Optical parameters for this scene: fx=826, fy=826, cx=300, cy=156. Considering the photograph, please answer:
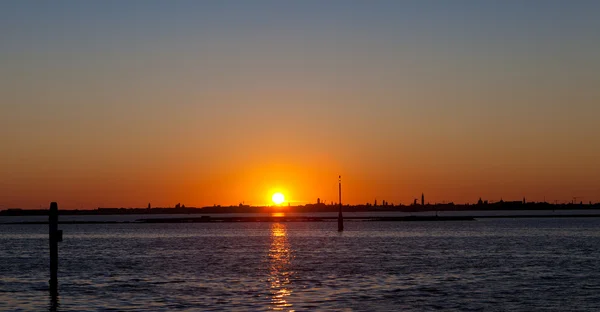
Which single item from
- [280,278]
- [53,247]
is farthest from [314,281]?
[53,247]

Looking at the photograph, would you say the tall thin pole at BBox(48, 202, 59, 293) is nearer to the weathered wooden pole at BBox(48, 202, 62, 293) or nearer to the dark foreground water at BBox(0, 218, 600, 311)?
the weathered wooden pole at BBox(48, 202, 62, 293)

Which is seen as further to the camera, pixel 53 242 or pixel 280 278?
pixel 280 278

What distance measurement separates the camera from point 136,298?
39625mm

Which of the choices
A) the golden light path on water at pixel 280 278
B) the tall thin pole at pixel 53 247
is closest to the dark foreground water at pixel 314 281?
the golden light path on water at pixel 280 278

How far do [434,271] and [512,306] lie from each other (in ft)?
55.0

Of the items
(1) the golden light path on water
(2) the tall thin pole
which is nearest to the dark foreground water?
(1) the golden light path on water

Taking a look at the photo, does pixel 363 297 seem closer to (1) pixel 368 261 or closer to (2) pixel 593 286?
(2) pixel 593 286

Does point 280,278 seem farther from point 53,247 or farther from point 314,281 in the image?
point 53,247

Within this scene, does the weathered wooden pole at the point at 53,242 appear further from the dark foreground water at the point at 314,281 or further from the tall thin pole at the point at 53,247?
the dark foreground water at the point at 314,281

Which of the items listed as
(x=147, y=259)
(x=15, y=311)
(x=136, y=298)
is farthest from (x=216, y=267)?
(x=15, y=311)

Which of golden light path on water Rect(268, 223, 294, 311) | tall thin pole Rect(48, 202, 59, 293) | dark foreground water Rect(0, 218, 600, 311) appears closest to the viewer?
dark foreground water Rect(0, 218, 600, 311)

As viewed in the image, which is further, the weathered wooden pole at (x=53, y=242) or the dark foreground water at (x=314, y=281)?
the weathered wooden pole at (x=53, y=242)

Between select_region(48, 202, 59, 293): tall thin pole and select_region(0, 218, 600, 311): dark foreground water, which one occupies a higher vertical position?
select_region(48, 202, 59, 293): tall thin pole

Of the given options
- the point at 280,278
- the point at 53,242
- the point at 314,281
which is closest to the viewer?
the point at 53,242
